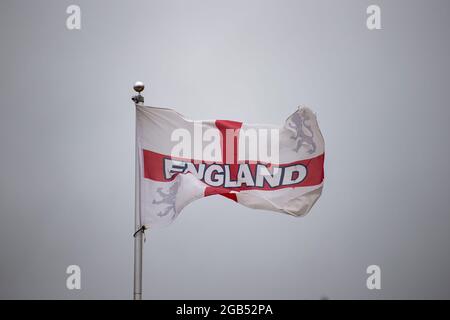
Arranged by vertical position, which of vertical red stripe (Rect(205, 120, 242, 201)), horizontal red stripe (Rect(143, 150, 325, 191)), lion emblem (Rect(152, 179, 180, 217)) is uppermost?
vertical red stripe (Rect(205, 120, 242, 201))

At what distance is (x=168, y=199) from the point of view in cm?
1427

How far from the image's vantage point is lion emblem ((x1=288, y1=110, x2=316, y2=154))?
48.8 feet

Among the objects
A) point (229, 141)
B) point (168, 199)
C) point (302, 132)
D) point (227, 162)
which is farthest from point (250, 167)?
point (168, 199)

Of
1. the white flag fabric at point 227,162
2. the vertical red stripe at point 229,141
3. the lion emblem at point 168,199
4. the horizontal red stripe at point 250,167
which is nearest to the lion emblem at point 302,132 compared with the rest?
the white flag fabric at point 227,162

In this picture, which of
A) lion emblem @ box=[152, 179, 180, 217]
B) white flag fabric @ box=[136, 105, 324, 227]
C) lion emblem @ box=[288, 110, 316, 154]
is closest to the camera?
lion emblem @ box=[152, 179, 180, 217]

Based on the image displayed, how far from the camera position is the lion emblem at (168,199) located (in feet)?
46.5

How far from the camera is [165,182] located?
47.4 ft

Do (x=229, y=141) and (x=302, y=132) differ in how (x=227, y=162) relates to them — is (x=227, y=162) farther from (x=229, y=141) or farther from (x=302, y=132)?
(x=302, y=132)

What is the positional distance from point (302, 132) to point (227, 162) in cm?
181

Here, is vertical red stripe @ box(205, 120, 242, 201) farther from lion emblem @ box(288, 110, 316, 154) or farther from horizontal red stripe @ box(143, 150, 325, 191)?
lion emblem @ box(288, 110, 316, 154)

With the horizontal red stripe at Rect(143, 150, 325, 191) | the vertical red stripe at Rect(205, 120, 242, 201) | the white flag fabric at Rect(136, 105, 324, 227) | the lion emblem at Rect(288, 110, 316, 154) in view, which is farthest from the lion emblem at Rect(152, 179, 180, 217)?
the lion emblem at Rect(288, 110, 316, 154)

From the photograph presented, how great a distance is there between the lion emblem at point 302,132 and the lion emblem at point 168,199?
113 inches

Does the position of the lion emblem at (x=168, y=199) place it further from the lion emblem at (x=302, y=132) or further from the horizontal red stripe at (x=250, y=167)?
the lion emblem at (x=302, y=132)
